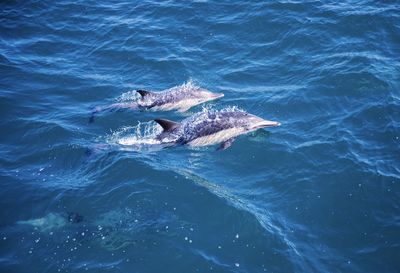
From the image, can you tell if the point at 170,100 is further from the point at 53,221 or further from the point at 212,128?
the point at 53,221

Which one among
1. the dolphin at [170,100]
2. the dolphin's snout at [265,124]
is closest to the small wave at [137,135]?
the dolphin at [170,100]

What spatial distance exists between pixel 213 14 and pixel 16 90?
10.9 metres

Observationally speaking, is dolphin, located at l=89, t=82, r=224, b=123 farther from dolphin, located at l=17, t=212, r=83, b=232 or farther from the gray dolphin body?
dolphin, located at l=17, t=212, r=83, b=232

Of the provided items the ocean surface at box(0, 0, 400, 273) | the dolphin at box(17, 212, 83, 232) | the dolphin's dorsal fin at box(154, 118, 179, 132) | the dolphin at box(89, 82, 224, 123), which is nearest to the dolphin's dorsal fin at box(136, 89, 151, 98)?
the dolphin at box(89, 82, 224, 123)

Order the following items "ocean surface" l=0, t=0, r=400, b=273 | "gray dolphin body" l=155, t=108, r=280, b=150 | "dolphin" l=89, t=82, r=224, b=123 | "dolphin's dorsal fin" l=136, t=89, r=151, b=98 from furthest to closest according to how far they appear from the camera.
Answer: "dolphin" l=89, t=82, r=224, b=123 → "dolphin's dorsal fin" l=136, t=89, r=151, b=98 → "gray dolphin body" l=155, t=108, r=280, b=150 → "ocean surface" l=0, t=0, r=400, b=273

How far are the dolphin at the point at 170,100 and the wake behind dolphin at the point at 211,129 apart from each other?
187 centimetres

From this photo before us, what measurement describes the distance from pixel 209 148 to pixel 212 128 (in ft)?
2.54

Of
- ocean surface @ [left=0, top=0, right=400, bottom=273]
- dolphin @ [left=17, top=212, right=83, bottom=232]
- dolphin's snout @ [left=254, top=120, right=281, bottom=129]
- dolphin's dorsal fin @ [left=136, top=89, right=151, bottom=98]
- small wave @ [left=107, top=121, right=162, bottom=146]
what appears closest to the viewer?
ocean surface @ [left=0, top=0, right=400, bottom=273]

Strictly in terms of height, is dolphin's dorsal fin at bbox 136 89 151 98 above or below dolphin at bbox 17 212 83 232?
above

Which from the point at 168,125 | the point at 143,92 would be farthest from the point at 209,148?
the point at 143,92

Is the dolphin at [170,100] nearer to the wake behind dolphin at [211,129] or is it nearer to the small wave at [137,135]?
the small wave at [137,135]

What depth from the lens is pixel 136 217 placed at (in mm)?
12805

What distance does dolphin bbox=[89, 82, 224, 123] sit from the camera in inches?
679

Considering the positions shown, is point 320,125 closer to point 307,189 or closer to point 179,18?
point 307,189
